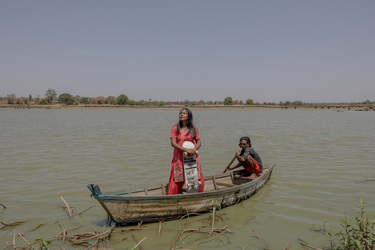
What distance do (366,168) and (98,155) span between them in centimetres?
1166

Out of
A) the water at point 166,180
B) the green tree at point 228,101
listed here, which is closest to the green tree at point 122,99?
the green tree at point 228,101

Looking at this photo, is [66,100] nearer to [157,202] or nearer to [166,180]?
[166,180]

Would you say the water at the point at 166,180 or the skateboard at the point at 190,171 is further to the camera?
the skateboard at the point at 190,171

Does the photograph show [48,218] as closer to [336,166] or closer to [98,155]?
[98,155]

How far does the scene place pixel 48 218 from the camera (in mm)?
5844

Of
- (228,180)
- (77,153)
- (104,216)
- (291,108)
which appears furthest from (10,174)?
(291,108)

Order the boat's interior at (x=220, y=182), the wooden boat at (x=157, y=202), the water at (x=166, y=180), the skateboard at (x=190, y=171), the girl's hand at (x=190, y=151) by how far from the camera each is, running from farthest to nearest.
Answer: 1. the boat's interior at (x=220, y=182)
2. the skateboard at (x=190, y=171)
3. the girl's hand at (x=190, y=151)
4. the water at (x=166, y=180)
5. the wooden boat at (x=157, y=202)

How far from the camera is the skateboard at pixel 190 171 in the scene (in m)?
5.43

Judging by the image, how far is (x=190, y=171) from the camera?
561cm

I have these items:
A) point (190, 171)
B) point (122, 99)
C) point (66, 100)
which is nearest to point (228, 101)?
point (122, 99)

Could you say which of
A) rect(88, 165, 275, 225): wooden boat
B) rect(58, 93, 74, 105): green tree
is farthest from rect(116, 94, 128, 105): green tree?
rect(88, 165, 275, 225): wooden boat

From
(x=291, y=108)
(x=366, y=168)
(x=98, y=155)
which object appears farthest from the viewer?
(x=291, y=108)

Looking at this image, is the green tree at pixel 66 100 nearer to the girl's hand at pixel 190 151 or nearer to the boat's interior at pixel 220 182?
the boat's interior at pixel 220 182

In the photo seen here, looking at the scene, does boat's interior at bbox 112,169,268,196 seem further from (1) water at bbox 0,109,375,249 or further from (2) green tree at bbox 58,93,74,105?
(2) green tree at bbox 58,93,74,105
